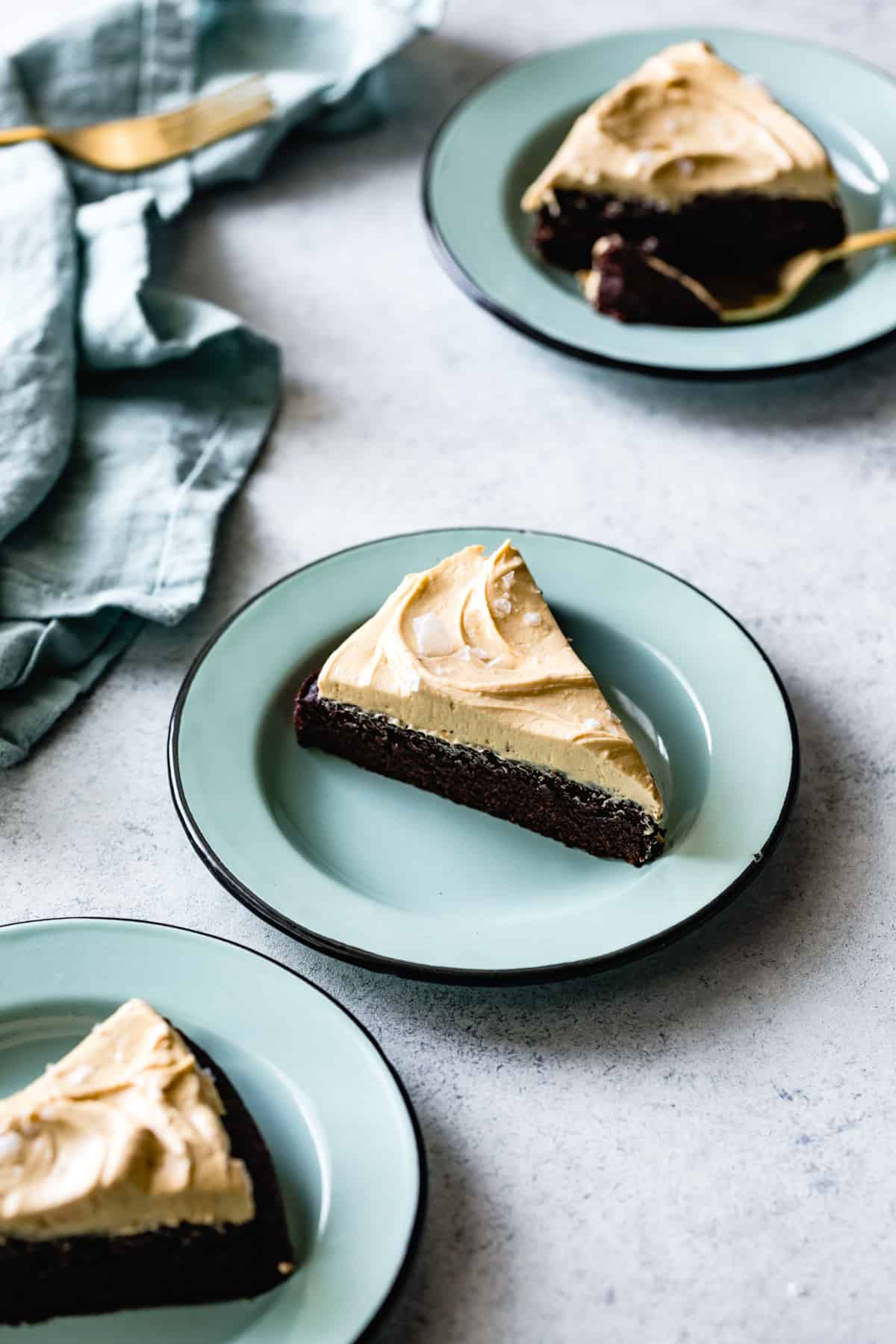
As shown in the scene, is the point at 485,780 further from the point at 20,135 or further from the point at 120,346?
the point at 20,135

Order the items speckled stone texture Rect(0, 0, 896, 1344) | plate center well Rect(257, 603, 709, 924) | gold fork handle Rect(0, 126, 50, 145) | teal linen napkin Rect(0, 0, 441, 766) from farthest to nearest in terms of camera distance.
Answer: gold fork handle Rect(0, 126, 50, 145)
teal linen napkin Rect(0, 0, 441, 766)
plate center well Rect(257, 603, 709, 924)
speckled stone texture Rect(0, 0, 896, 1344)

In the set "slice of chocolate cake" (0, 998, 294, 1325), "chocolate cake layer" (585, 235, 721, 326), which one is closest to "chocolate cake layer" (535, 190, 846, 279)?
"chocolate cake layer" (585, 235, 721, 326)

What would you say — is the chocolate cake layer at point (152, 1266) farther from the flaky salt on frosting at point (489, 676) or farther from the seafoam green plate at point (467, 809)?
the flaky salt on frosting at point (489, 676)

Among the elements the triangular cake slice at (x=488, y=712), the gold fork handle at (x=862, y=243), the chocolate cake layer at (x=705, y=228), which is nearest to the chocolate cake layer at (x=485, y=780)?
the triangular cake slice at (x=488, y=712)

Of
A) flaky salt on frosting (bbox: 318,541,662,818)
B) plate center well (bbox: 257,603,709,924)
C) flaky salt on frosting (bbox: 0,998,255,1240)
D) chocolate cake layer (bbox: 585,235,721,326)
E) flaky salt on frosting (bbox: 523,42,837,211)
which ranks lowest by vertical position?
plate center well (bbox: 257,603,709,924)

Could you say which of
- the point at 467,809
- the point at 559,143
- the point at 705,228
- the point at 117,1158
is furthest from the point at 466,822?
the point at 559,143

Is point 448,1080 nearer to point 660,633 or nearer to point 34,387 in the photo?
point 660,633

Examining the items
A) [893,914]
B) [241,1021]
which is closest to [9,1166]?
[241,1021]

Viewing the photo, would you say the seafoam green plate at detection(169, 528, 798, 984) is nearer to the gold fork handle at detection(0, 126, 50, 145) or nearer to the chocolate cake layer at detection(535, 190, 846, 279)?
the chocolate cake layer at detection(535, 190, 846, 279)
